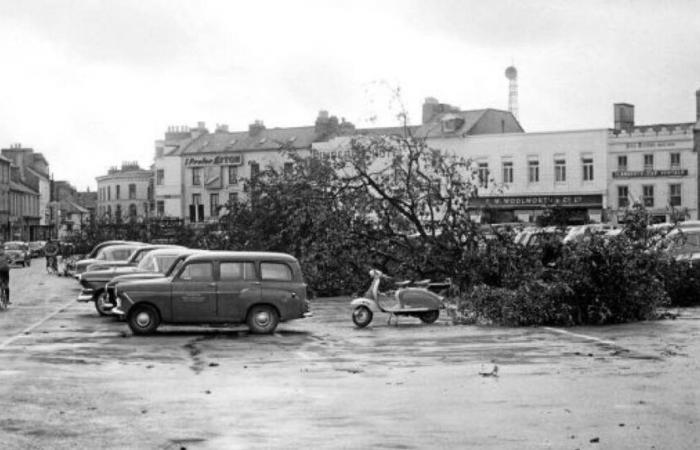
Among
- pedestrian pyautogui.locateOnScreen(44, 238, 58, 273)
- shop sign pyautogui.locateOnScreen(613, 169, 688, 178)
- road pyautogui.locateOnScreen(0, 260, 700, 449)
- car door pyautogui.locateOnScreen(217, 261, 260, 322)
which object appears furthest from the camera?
shop sign pyautogui.locateOnScreen(613, 169, 688, 178)

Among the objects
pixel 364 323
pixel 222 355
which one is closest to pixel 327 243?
pixel 364 323

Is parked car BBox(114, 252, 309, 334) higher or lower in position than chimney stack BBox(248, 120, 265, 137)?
lower

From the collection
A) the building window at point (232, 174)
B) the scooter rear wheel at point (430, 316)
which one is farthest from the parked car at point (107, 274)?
the building window at point (232, 174)

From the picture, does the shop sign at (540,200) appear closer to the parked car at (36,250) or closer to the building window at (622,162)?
the building window at (622,162)

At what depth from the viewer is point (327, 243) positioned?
30406 millimetres

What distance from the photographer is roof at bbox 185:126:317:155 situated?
305 feet

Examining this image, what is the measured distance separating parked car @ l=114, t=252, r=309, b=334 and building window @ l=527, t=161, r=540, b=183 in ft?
174

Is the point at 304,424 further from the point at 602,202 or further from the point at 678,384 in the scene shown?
the point at 602,202

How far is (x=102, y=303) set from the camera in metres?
27.6

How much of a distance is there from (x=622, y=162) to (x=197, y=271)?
51.7 metres

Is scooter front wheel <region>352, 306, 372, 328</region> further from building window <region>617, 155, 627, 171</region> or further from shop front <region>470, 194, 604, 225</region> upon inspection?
building window <region>617, 155, 627, 171</region>

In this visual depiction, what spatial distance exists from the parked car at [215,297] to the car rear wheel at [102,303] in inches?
181

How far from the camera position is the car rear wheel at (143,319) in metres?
22.1

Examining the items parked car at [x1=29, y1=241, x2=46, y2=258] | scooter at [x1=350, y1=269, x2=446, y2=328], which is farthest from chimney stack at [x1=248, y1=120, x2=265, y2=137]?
scooter at [x1=350, y1=269, x2=446, y2=328]
